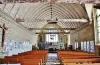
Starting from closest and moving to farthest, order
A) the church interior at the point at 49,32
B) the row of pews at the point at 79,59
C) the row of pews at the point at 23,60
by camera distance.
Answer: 1. the row of pews at the point at 23,60
2. the row of pews at the point at 79,59
3. the church interior at the point at 49,32

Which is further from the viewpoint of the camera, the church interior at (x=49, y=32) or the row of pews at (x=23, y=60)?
the church interior at (x=49, y=32)

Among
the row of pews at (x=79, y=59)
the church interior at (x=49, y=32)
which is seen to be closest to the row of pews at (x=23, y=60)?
the church interior at (x=49, y=32)

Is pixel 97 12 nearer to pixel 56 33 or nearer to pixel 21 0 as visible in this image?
pixel 21 0

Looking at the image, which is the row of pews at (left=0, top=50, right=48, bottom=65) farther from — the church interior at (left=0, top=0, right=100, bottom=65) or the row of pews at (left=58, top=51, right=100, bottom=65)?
the row of pews at (left=58, top=51, right=100, bottom=65)

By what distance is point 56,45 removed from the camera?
3027 centimetres

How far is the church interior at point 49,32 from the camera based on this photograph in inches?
257

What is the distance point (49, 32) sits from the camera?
→ 31.3 metres

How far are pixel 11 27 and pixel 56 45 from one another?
19882 millimetres

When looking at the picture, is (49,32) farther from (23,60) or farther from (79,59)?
(23,60)

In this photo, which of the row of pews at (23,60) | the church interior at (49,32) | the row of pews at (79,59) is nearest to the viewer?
the row of pews at (23,60)

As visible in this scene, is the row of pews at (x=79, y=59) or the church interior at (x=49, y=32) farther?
the church interior at (x=49, y=32)

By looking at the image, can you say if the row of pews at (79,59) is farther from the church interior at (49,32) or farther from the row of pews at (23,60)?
the row of pews at (23,60)

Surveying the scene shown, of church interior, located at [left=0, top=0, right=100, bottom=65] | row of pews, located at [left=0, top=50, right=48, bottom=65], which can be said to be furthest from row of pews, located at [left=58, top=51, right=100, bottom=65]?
row of pews, located at [left=0, top=50, right=48, bottom=65]

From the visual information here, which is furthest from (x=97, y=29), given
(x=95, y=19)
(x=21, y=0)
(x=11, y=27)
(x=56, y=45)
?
(x=56, y=45)
